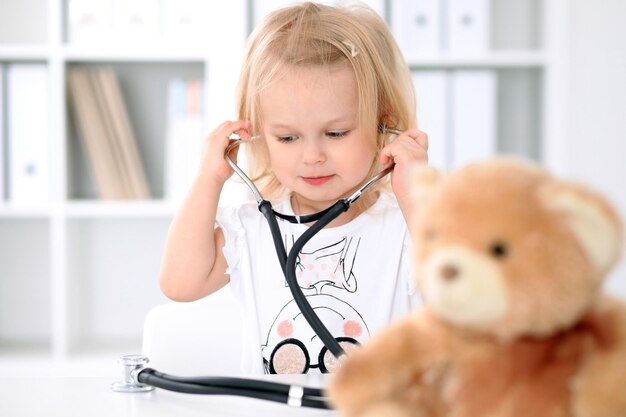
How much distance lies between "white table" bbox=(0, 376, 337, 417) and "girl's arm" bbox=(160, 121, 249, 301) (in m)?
0.45

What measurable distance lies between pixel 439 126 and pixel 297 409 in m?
1.79

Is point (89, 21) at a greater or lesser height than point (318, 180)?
greater

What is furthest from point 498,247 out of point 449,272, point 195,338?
point 195,338

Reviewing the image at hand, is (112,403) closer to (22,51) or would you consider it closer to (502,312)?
(502,312)

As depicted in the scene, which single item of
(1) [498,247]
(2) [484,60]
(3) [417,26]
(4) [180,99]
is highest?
(3) [417,26]

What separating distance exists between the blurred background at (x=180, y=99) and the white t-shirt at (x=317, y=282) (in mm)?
1058

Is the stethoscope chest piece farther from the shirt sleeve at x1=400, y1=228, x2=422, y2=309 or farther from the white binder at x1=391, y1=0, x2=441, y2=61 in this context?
the white binder at x1=391, y1=0, x2=441, y2=61

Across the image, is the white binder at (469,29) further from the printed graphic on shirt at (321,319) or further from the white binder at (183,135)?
the printed graphic on shirt at (321,319)

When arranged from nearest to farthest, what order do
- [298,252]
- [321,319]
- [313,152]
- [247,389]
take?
1. [247,389]
2. [298,252]
3. [313,152]
4. [321,319]

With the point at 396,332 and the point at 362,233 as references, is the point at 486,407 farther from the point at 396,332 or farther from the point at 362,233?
the point at 362,233

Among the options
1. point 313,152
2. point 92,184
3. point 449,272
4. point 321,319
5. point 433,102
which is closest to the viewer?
point 449,272

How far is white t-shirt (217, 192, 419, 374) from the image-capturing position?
1.27 meters

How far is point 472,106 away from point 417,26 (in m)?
0.30

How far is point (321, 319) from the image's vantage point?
49.6 inches
